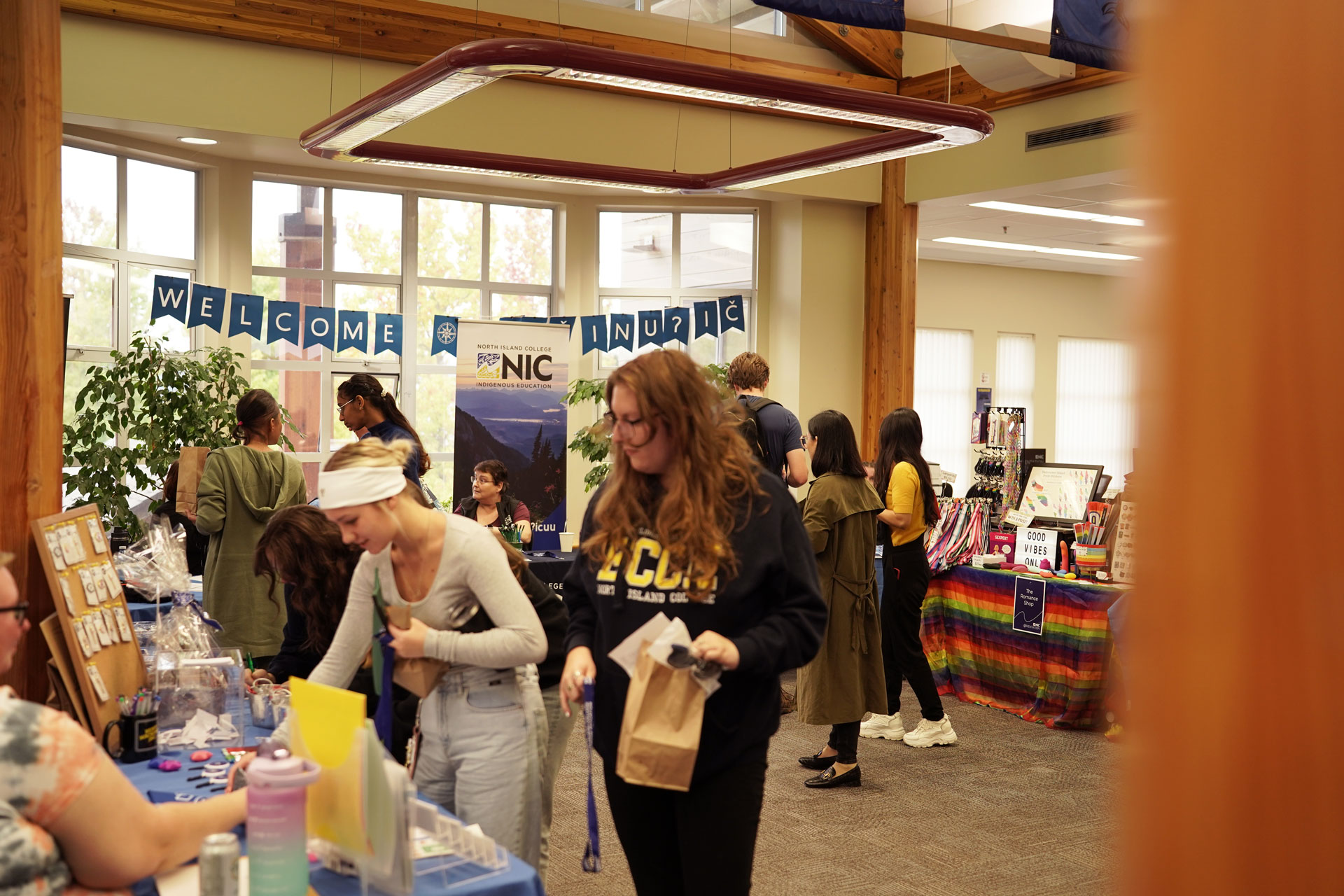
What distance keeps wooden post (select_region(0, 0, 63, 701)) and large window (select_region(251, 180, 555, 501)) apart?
235 inches

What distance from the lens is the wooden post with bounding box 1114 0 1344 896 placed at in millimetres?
274

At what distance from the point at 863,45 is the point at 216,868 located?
9073 mm

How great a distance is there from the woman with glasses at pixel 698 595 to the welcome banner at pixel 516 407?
19.6 feet

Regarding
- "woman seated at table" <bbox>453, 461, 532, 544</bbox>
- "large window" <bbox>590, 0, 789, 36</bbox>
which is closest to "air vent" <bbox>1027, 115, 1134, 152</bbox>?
"large window" <bbox>590, 0, 789, 36</bbox>

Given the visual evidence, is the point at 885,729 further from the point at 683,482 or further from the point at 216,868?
the point at 216,868

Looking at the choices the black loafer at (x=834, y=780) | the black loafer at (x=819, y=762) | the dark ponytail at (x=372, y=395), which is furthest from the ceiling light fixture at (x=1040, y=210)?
the dark ponytail at (x=372, y=395)

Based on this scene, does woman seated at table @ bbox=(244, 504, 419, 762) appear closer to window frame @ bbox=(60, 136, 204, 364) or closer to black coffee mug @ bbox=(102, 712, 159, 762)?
black coffee mug @ bbox=(102, 712, 159, 762)

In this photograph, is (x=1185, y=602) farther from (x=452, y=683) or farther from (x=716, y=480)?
(x=452, y=683)

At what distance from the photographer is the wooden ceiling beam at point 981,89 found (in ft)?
26.0

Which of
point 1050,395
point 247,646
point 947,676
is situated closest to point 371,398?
point 247,646

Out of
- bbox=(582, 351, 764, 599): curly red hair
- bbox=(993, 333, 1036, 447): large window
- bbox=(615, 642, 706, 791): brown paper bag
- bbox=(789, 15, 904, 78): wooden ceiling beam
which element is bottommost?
bbox=(615, 642, 706, 791): brown paper bag

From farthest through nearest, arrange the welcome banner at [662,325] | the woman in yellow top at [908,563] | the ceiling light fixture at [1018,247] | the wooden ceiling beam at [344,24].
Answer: the ceiling light fixture at [1018,247]
the welcome banner at [662,325]
the wooden ceiling beam at [344,24]
the woman in yellow top at [908,563]

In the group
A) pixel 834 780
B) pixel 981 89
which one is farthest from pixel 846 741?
pixel 981 89

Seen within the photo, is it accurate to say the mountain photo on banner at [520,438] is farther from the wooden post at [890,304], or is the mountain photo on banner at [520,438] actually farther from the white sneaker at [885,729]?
the white sneaker at [885,729]
